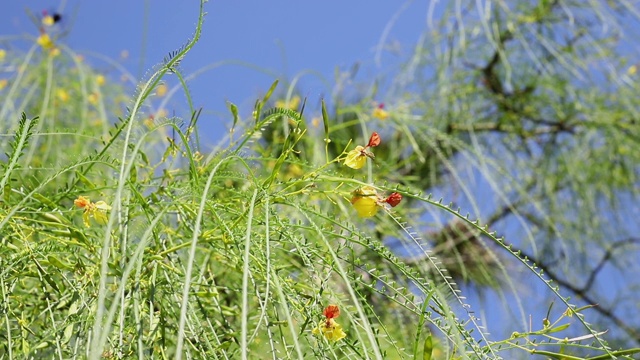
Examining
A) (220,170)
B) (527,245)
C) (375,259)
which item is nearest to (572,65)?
(527,245)

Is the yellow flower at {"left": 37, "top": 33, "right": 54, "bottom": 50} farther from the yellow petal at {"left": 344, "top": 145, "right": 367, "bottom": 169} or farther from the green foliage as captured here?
the yellow petal at {"left": 344, "top": 145, "right": 367, "bottom": 169}

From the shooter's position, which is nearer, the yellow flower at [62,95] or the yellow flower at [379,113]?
the yellow flower at [379,113]

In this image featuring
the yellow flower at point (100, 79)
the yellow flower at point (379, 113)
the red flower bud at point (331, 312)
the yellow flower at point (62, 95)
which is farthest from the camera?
the yellow flower at point (100, 79)

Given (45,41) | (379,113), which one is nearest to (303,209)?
(379,113)

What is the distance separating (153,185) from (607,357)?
0.29 metres

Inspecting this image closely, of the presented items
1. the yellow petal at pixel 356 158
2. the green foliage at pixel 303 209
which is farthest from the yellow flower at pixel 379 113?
the yellow petal at pixel 356 158

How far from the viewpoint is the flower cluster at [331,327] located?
44cm

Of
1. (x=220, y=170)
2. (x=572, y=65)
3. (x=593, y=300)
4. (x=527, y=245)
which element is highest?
(x=572, y=65)

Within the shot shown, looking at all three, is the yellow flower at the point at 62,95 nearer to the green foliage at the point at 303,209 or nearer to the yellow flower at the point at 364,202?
the green foliage at the point at 303,209

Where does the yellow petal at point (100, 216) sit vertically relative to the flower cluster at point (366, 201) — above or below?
above

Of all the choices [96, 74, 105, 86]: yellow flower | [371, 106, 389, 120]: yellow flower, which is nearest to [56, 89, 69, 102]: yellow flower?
[96, 74, 105, 86]: yellow flower

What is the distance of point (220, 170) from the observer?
1.71ft

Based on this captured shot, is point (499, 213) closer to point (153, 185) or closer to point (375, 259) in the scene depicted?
point (375, 259)

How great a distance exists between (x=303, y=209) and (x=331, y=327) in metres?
0.07
